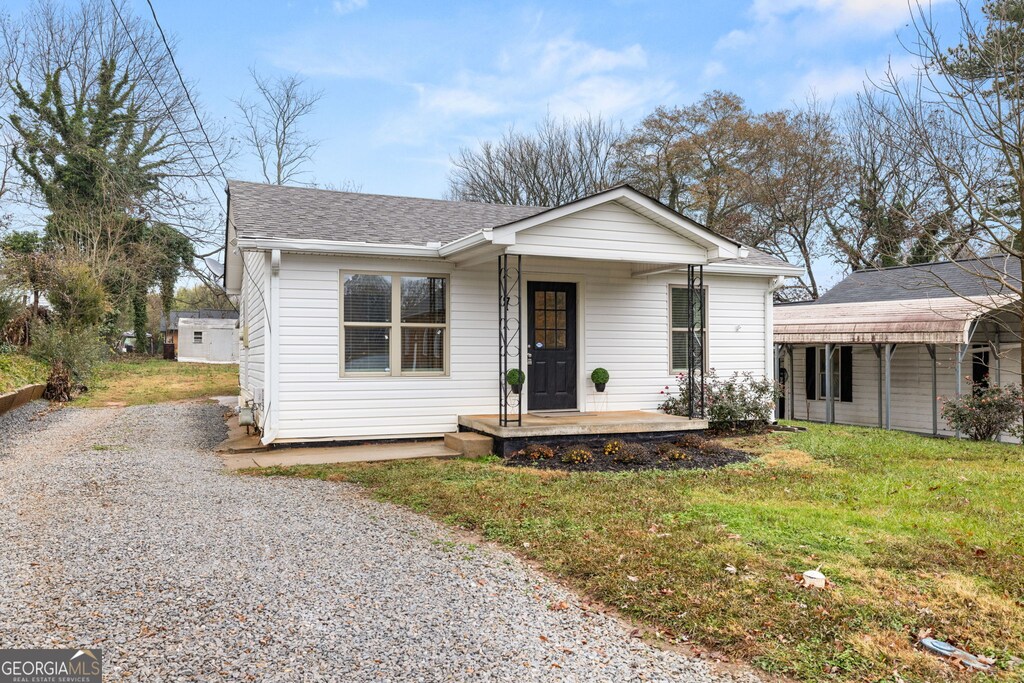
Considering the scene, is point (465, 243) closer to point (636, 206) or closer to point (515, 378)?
point (515, 378)

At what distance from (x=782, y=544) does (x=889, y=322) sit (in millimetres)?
11306

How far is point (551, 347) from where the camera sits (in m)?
10.6

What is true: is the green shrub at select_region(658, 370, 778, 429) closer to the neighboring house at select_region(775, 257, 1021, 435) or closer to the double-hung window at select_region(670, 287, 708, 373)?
the double-hung window at select_region(670, 287, 708, 373)

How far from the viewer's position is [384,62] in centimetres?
1526

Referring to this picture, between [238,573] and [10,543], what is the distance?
184 centimetres

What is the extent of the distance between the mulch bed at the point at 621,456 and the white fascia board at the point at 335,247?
3116mm

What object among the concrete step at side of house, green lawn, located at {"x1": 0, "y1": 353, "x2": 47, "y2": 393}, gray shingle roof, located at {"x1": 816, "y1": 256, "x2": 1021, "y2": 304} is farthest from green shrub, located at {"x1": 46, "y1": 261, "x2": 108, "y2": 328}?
gray shingle roof, located at {"x1": 816, "y1": 256, "x2": 1021, "y2": 304}

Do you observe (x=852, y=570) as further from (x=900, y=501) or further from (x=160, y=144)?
(x=160, y=144)

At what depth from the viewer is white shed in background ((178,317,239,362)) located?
36688 millimetres

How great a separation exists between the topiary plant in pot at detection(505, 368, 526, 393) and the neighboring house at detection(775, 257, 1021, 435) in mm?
8097

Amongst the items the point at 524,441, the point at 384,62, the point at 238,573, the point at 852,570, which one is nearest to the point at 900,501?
the point at 852,570

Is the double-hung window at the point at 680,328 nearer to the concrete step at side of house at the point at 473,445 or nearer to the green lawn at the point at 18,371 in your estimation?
the concrete step at side of house at the point at 473,445

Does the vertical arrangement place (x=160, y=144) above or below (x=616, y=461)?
above

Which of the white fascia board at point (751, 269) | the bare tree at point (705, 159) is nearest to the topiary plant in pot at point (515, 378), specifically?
the white fascia board at point (751, 269)
